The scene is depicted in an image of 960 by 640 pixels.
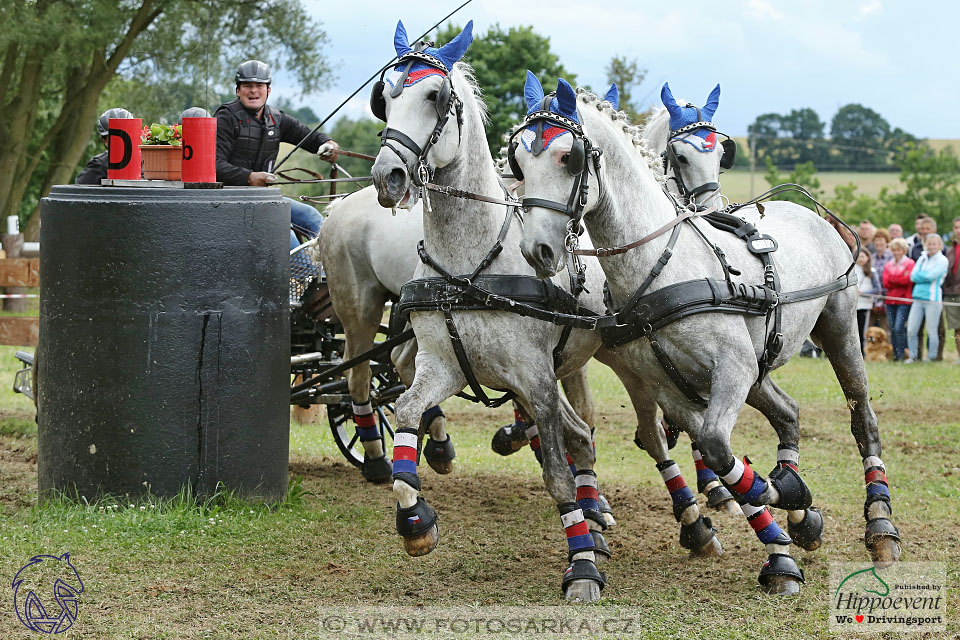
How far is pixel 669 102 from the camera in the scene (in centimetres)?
661

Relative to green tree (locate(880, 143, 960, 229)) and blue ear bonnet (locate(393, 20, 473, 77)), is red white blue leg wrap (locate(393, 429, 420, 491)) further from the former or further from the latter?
green tree (locate(880, 143, 960, 229))

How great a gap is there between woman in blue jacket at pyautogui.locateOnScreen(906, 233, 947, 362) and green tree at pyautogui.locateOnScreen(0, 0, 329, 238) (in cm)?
1172

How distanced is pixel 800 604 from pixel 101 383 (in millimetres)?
3820

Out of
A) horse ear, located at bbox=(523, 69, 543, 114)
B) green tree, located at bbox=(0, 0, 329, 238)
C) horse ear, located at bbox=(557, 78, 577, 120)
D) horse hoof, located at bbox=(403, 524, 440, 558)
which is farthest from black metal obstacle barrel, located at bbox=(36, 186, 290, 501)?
green tree, located at bbox=(0, 0, 329, 238)

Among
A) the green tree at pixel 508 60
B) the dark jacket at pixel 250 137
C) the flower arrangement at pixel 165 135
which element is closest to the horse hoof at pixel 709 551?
the dark jacket at pixel 250 137

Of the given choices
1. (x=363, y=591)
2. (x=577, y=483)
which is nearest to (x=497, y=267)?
→ (x=577, y=483)

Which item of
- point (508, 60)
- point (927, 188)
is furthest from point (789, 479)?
point (508, 60)

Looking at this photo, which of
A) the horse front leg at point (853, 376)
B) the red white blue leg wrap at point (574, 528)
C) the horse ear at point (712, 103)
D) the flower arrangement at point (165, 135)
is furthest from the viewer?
the horse ear at point (712, 103)

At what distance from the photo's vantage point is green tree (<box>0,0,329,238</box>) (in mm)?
19109

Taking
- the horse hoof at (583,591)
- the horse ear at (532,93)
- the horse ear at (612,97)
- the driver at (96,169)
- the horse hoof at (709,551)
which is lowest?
the horse hoof at (709,551)

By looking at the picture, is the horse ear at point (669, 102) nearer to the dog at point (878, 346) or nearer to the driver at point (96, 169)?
the driver at point (96, 169)

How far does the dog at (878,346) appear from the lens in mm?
14750

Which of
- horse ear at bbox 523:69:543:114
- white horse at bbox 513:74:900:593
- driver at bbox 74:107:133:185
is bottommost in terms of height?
white horse at bbox 513:74:900:593

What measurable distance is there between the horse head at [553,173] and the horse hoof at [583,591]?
59.8 inches
